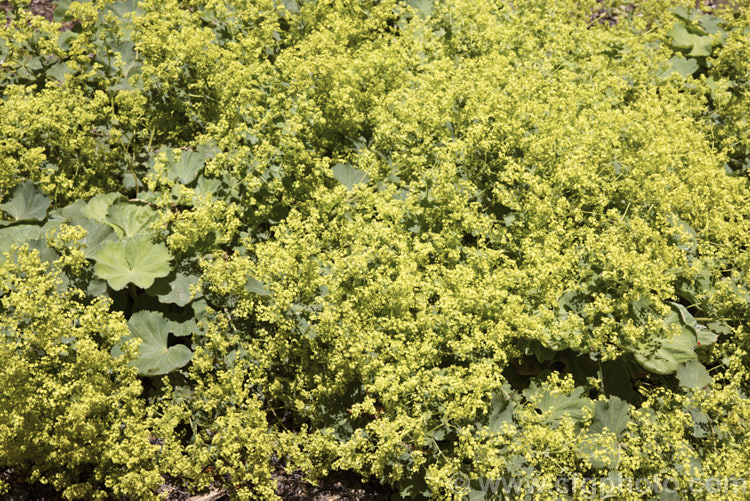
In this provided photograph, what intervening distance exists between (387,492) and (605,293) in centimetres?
232

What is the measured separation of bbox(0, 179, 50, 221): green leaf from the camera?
4816 millimetres

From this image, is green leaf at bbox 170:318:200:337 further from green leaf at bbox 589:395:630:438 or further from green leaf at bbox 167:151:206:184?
green leaf at bbox 589:395:630:438

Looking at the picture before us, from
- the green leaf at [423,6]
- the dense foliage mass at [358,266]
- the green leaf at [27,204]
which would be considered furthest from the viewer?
the green leaf at [423,6]

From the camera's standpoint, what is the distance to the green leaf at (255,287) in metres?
4.33

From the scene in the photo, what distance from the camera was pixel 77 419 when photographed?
11.9 ft

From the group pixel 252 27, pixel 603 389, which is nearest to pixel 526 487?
pixel 603 389

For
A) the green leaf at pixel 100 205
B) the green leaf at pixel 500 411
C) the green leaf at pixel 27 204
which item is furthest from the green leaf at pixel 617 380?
the green leaf at pixel 27 204

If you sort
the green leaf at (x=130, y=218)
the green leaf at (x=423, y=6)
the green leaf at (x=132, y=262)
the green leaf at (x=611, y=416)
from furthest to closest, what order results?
1. the green leaf at (x=423, y=6)
2. the green leaf at (x=130, y=218)
3. the green leaf at (x=132, y=262)
4. the green leaf at (x=611, y=416)

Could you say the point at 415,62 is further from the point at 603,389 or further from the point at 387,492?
the point at 387,492

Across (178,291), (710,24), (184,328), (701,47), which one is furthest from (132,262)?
(710,24)

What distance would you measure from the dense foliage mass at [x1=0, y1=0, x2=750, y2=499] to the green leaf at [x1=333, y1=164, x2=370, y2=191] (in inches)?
0.8

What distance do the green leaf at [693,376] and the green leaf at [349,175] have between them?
3036 millimetres

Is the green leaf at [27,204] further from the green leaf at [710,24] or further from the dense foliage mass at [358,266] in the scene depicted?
the green leaf at [710,24]

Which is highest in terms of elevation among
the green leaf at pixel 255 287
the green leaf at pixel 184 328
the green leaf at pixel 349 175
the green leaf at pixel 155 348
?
the green leaf at pixel 349 175
